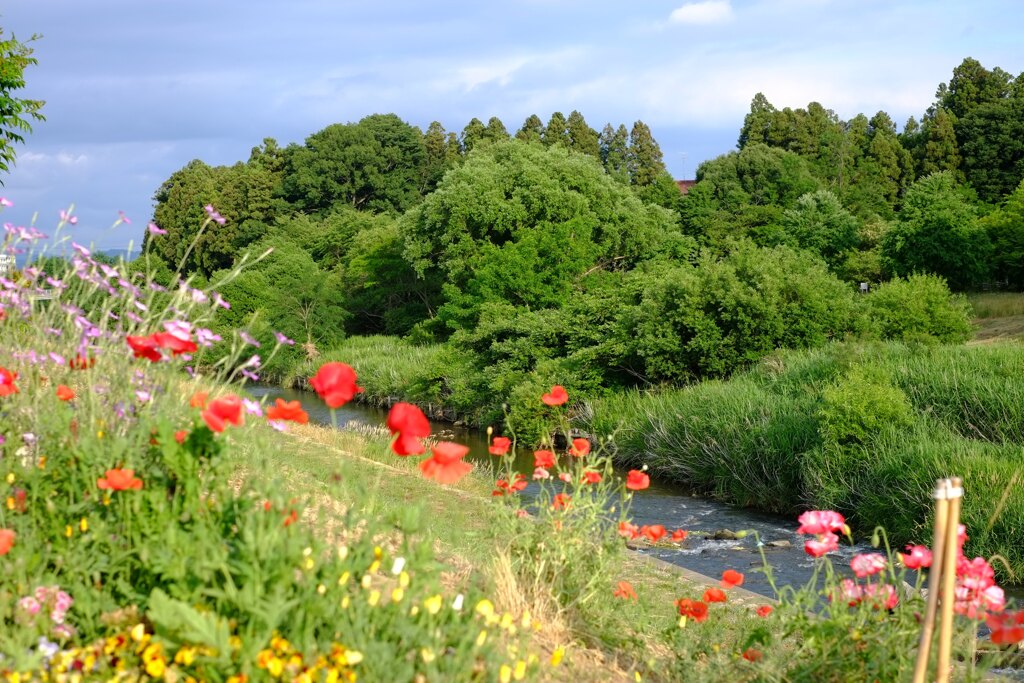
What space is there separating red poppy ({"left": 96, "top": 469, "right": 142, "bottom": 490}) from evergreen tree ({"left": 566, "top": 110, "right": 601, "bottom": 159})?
63.0m

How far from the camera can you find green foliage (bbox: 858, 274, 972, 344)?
21828 millimetres

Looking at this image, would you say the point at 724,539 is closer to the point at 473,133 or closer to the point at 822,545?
the point at 822,545

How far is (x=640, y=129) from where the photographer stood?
66.6 m

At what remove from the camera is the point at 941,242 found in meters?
37.2

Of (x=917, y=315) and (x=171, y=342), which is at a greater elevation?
(x=171, y=342)

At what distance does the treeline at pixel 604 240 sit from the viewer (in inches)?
869

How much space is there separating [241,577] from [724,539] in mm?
11235

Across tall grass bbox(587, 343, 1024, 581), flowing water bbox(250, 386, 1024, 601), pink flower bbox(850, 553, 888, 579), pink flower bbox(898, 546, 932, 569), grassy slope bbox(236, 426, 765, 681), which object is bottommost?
flowing water bbox(250, 386, 1024, 601)

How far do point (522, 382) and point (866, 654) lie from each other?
68.7 feet

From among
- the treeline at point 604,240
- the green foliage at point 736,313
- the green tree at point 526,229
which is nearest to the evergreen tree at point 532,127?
the treeline at point 604,240

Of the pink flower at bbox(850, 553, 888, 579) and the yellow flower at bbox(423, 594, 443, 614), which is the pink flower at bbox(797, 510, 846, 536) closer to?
the pink flower at bbox(850, 553, 888, 579)

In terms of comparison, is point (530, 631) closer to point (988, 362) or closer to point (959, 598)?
point (959, 598)

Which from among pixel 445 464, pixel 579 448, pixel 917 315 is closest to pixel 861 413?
pixel 917 315

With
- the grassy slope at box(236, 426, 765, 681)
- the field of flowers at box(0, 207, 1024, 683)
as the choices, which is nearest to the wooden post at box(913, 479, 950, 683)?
the field of flowers at box(0, 207, 1024, 683)
